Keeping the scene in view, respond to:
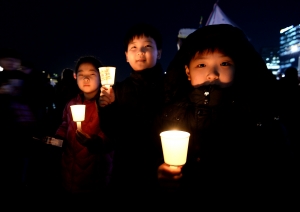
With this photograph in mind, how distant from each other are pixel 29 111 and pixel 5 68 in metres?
1.03

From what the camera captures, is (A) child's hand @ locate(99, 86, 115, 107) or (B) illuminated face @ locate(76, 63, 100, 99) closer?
(A) child's hand @ locate(99, 86, 115, 107)

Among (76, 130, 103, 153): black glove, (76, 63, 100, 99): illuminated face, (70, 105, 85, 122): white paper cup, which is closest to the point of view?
(76, 130, 103, 153): black glove

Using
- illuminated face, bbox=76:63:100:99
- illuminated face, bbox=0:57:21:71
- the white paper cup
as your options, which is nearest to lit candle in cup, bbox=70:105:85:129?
the white paper cup

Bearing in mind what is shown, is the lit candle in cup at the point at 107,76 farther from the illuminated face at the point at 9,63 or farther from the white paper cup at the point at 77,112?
the illuminated face at the point at 9,63

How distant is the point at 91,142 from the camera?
129 inches

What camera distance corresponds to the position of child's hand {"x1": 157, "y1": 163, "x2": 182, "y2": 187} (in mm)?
1815

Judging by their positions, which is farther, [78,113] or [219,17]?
[219,17]

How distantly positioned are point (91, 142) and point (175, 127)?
153cm

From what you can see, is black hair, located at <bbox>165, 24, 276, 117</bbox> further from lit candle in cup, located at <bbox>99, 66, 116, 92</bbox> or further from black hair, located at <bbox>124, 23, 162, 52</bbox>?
black hair, located at <bbox>124, 23, 162, 52</bbox>

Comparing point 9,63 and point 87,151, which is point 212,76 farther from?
point 9,63

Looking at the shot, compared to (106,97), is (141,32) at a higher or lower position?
higher

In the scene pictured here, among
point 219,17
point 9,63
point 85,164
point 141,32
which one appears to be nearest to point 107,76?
point 141,32

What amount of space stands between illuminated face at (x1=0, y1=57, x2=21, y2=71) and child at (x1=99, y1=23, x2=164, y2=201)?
2607 mm

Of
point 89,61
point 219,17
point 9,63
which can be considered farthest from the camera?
point 219,17
